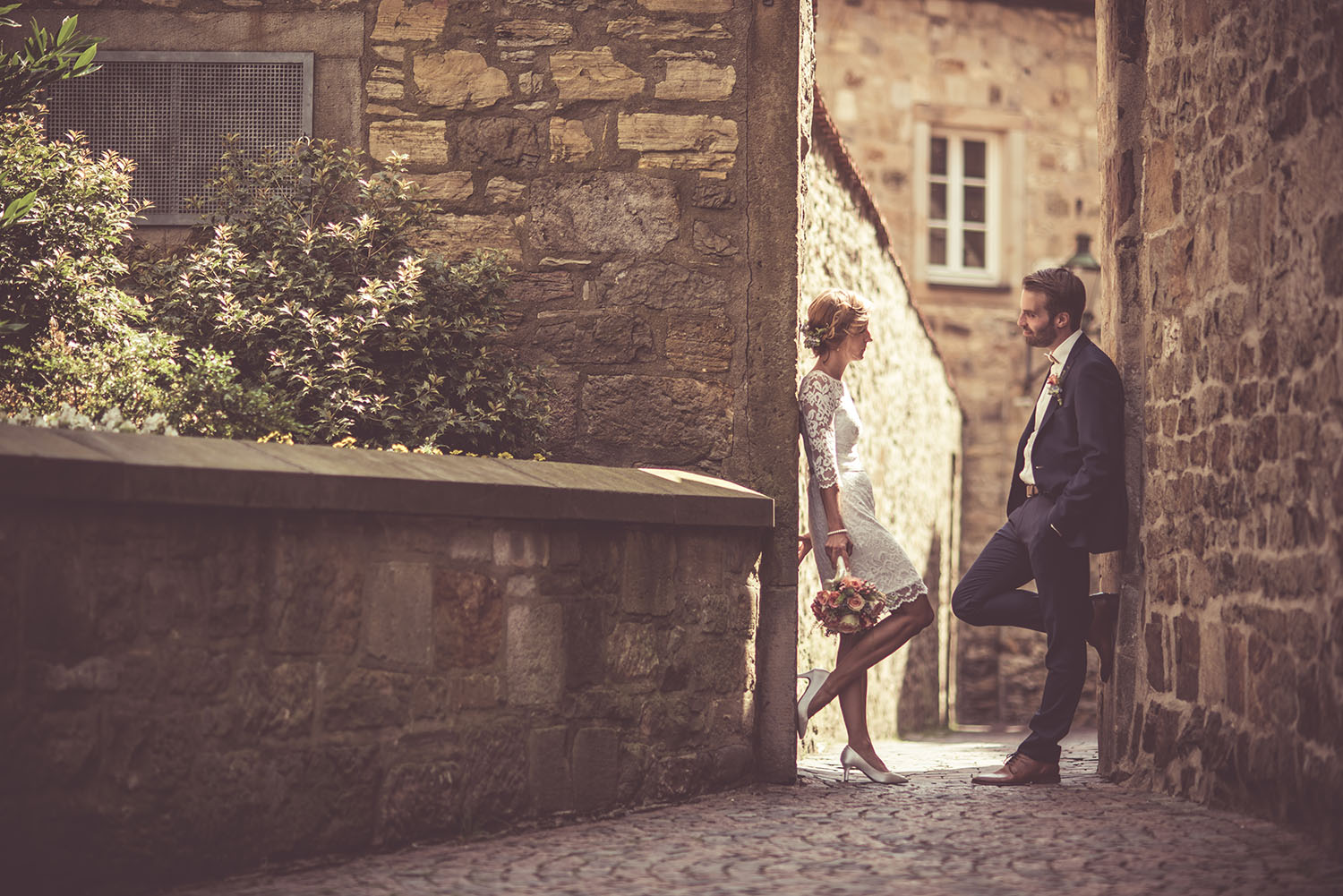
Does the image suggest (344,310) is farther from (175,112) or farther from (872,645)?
(872,645)

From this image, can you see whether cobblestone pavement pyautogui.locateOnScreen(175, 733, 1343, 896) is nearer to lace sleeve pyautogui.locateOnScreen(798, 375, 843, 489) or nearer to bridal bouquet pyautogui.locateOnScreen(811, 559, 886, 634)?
bridal bouquet pyautogui.locateOnScreen(811, 559, 886, 634)

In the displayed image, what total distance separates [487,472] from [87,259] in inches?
85.5

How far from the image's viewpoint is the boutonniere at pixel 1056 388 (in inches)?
242

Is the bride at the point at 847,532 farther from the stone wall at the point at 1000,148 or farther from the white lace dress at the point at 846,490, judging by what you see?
the stone wall at the point at 1000,148

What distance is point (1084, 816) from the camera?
205 inches

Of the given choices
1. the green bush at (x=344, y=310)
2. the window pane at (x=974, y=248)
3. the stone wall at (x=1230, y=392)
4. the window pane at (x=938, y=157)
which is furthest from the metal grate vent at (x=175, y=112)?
the window pane at (x=974, y=248)

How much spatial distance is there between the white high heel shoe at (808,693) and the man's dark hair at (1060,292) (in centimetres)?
165

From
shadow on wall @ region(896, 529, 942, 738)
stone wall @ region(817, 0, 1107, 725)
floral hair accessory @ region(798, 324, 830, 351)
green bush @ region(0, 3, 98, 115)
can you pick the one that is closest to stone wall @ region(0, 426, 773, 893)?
floral hair accessory @ region(798, 324, 830, 351)

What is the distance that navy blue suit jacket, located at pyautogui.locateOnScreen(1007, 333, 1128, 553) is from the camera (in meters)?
5.95

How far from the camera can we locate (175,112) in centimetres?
681

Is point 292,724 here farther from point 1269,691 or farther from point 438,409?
point 1269,691

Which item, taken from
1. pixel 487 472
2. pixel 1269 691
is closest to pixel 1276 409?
pixel 1269 691

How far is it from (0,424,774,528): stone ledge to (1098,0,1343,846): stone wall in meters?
1.63

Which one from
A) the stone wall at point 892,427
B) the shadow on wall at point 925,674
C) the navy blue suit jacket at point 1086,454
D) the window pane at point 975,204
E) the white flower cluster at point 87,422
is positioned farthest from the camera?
the window pane at point 975,204
